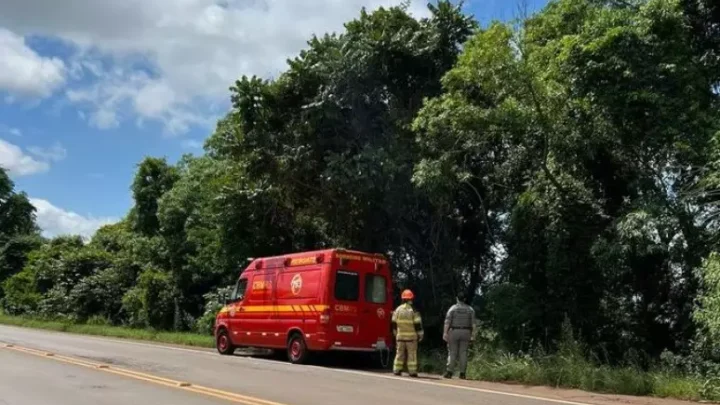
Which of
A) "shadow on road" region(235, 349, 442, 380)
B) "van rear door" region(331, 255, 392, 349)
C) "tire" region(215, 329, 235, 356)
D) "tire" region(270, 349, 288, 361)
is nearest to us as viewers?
"van rear door" region(331, 255, 392, 349)

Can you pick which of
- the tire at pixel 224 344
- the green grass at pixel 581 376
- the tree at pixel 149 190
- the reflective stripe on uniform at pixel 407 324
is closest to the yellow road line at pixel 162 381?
the tire at pixel 224 344

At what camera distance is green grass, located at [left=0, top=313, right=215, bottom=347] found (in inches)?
980

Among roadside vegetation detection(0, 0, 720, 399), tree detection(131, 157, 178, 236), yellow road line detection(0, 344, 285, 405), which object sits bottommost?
yellow road line detection(0, 344, 285, 405)

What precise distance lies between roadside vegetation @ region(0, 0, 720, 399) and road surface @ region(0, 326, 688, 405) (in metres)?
2.46

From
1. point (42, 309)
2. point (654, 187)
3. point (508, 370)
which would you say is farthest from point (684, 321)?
point (42, 309)

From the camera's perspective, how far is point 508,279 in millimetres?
17844

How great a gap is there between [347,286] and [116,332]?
17.8 m

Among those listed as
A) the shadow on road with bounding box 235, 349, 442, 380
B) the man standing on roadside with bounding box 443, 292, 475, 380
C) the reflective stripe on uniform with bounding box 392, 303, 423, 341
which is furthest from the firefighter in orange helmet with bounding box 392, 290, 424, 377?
the shadow on road with bounding box 235, 349, 442, 380

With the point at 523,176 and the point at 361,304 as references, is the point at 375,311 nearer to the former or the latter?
the point at 361,304

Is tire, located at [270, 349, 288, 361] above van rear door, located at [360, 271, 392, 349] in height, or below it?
below

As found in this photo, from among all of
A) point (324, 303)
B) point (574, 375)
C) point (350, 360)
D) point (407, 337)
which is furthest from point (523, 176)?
point (350, 360)

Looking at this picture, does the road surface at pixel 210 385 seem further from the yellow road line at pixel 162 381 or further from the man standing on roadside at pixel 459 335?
the man standing on roadside at pixel 459 335

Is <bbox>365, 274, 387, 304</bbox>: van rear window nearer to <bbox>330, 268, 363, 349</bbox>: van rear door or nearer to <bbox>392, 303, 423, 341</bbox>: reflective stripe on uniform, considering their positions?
<bbox>330, 268, 363, 349</bbox>: van rear door

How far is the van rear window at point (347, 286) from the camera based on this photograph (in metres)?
16.6
